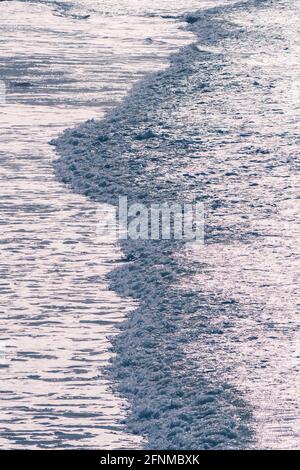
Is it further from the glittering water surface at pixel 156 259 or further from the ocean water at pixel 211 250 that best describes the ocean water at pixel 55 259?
the ocean water at pixel 211 250

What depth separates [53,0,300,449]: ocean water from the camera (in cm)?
500

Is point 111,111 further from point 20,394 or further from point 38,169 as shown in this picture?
point 20,394

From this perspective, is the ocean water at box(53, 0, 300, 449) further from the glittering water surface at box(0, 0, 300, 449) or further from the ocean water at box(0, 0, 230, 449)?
the ocean water at box(0, 0, 230, 449)

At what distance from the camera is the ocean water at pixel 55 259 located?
4977mm

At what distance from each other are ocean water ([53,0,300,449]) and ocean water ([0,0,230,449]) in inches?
4.6

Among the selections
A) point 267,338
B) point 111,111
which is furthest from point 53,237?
point 111,111

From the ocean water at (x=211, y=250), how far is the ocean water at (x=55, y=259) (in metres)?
0.12

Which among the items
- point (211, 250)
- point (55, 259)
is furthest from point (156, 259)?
point (55, 259)

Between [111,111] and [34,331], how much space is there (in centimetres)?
468

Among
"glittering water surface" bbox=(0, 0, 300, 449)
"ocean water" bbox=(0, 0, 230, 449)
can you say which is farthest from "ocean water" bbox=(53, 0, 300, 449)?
"ocean water" bbox=(0, 0, 230, 449)

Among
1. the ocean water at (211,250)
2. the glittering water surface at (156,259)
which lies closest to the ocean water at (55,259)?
the glittering water surface at (156,259)

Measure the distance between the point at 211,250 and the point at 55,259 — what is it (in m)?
0.86

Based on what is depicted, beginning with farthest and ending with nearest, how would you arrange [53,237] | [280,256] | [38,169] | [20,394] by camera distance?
1. [38,169]
2. [53,237]
3. [280,256]
4. [20,394]
